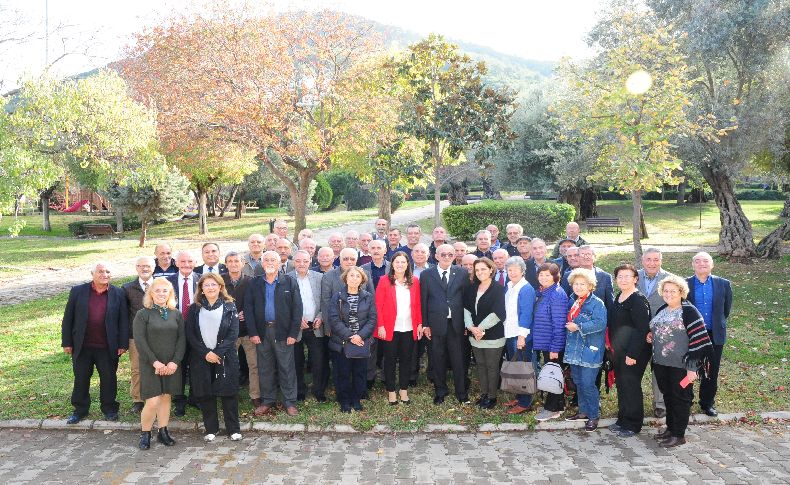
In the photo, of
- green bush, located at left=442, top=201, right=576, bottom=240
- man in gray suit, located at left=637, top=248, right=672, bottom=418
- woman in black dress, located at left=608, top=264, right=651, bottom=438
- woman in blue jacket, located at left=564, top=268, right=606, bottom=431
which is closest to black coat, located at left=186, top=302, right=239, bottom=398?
woman in blue jacket, located at left=564, top=268, right=606, bottom=431

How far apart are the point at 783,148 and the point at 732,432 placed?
13954mm

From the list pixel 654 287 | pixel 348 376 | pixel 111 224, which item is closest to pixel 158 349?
pixel 348 376

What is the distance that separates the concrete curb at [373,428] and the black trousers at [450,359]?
767mm

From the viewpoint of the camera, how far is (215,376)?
251 inches

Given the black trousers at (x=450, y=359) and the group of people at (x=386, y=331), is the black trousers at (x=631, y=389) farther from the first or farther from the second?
the black trousers at (x=450, y=359)

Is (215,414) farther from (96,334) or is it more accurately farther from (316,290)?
(316,290)

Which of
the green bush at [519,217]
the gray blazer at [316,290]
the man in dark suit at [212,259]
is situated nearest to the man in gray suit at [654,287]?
the gray blazer at [316,290]

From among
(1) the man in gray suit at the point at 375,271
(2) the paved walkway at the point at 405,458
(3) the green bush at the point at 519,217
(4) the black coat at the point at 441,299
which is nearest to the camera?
(2) the paved walkway at the point at 405,458

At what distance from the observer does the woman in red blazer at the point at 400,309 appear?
23.7 feet

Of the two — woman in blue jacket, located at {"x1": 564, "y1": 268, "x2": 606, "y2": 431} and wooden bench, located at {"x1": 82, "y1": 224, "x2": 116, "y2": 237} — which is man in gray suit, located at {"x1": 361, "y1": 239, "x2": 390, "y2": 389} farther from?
wooden bench, located at {"x1": 82, "y1": 224, "x2": 116, "y2": 237}

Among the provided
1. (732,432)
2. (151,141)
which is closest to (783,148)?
(732,432)

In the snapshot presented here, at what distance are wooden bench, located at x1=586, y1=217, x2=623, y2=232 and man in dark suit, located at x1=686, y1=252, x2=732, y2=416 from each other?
73.9ft

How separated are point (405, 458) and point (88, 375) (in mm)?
3838

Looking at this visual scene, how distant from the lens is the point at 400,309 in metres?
7.27
